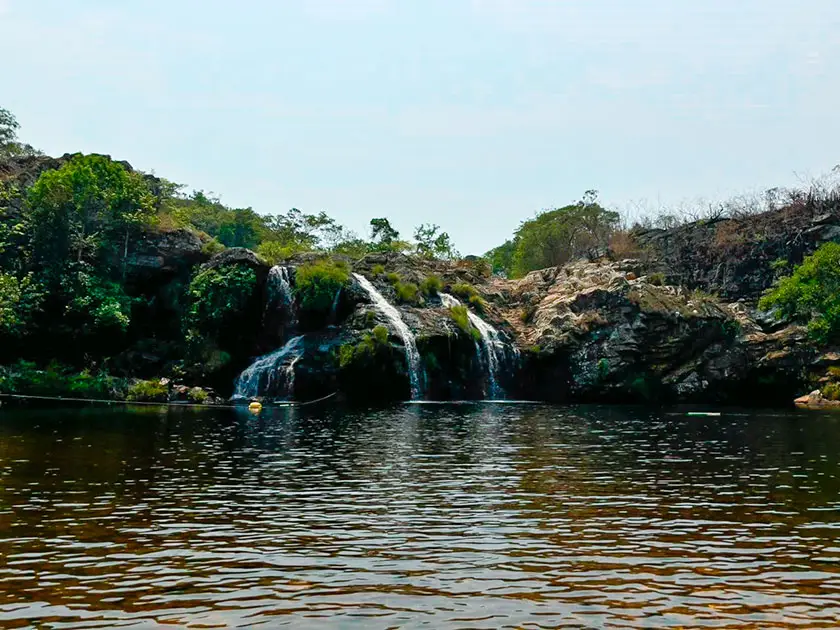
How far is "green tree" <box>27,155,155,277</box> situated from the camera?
58.9m

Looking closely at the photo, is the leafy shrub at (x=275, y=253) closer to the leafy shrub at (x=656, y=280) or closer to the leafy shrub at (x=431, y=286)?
the leafy shrub at (x=431, y=286)

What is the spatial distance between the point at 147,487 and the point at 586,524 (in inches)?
441

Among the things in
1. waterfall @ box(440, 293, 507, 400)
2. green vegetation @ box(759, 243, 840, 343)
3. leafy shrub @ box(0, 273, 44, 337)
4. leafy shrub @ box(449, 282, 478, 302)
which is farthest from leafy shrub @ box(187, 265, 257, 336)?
green vegetation @ box(759, 243, 840, 343)

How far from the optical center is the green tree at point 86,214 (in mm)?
58906

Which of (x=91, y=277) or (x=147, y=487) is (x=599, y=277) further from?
(x=147, y=487)

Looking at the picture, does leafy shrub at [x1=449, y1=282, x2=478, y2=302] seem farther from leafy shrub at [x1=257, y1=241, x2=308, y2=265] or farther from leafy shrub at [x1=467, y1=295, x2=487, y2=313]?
leafy shrub at [x1=257, y1=241, x2=308, y2=265]

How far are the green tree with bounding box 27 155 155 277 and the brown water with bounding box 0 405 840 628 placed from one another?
3402cm

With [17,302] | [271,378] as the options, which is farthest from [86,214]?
[271,378]

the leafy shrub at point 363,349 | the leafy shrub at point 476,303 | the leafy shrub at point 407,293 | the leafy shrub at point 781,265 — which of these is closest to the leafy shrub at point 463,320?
the leafy shrub at point 407,293

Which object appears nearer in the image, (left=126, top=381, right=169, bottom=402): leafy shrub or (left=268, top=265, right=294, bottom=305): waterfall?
(left=126, top=381, right=169, bottom=402): leafy shrub

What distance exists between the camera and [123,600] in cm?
1058

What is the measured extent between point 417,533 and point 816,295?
54.0 meters

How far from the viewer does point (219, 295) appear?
5719cm

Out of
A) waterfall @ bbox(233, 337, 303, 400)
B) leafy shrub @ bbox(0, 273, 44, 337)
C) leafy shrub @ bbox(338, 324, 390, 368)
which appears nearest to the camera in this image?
leafy shrub @ bbox(0, 273, 44, 337)
